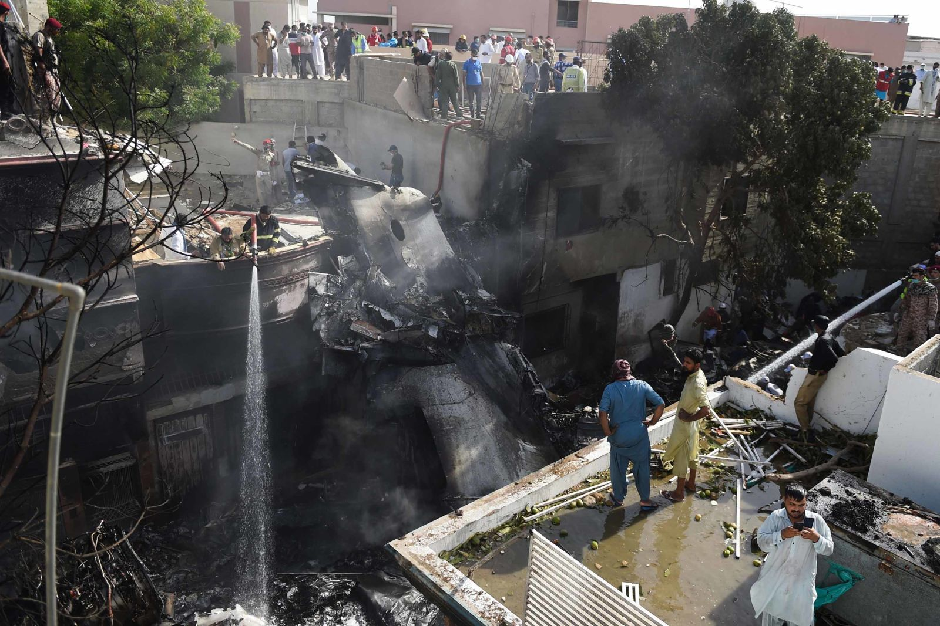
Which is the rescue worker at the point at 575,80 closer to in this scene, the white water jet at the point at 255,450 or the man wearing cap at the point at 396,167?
the man wearing cap at the point at 396,167

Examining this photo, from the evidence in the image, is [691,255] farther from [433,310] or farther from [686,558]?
[686,558]

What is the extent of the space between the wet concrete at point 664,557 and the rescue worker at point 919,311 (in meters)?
4.84

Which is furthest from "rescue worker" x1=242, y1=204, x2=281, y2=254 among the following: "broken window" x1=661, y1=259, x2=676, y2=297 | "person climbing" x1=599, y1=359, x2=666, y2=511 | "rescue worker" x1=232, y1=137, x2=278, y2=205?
"broken window" x1=661, y1=259, x2=676, y2=297

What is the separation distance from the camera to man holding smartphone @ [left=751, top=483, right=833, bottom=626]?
194 inches

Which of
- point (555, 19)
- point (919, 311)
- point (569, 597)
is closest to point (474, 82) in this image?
point (919, 311)

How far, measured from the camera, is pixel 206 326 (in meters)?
13.5

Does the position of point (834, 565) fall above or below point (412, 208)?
below

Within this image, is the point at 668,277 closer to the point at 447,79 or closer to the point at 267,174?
the point at 447,79

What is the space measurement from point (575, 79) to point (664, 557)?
42.6 ft

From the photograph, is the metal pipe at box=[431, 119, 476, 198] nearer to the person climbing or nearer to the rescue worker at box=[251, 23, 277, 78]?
the rescue worker at box=[251, 23, 277, 78]

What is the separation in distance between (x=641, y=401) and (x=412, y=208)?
8.82m

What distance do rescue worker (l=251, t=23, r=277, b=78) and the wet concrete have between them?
1829 cm

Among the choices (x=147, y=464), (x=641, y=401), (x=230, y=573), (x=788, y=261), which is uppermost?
(x=641, y=401)

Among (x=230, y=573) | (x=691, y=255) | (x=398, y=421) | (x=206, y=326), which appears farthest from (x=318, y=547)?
(x=691, y=255)
